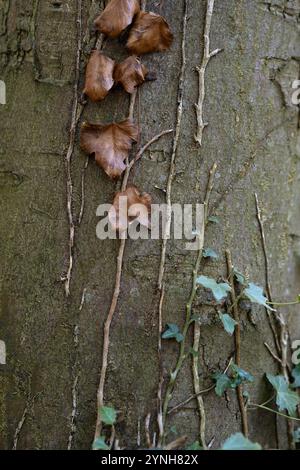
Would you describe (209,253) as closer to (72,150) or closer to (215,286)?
(215,286)

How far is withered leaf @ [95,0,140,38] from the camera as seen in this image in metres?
1.61

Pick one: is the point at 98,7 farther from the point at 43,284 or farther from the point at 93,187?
the point at 43,284

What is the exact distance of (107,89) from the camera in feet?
5.34

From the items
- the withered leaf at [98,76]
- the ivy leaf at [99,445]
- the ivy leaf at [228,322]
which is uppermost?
the withered leaf at [98,76]

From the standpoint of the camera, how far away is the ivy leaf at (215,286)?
1.60 m

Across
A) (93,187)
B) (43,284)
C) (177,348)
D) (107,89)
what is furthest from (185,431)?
(107,89)

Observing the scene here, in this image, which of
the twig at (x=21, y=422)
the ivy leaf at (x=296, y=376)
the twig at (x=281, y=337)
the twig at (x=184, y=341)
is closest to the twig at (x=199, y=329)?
the twig at (x=184, y=341)

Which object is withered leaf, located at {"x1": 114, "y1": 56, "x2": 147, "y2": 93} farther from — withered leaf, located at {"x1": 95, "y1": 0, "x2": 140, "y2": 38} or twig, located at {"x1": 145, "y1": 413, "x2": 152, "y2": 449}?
twig, located at {"x1": 145, "y1": 413, "x2": 152, "y2": 449}

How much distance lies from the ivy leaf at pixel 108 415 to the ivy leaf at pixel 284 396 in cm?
52

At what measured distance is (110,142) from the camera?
1.64 metres

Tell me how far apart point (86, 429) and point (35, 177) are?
0.75m

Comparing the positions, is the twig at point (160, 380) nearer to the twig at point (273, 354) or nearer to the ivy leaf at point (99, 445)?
the ivy leaf at point (99, 445)

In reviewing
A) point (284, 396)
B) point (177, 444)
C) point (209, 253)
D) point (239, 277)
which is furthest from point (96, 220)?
point (284, 396)

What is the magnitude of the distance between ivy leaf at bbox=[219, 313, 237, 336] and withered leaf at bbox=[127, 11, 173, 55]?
811 millimetres
